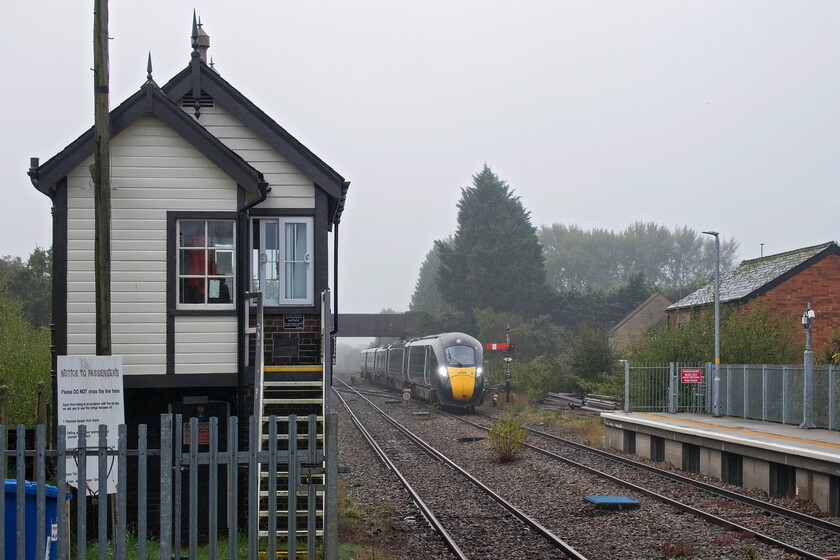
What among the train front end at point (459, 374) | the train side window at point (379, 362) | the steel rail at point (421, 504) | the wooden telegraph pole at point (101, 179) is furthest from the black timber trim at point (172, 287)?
the train side window at point (379, 362)

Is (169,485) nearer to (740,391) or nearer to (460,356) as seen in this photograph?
(740,391)

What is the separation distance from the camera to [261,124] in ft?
36.3

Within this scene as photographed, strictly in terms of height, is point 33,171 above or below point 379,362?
above

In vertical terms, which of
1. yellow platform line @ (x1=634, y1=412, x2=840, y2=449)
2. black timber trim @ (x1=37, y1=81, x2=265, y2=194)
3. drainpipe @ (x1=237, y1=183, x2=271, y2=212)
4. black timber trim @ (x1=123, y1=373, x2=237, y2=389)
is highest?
black timber trim @ (x1=37, y1=81, x2=265, y2=194)

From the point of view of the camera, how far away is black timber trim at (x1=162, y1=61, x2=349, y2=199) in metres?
10.8

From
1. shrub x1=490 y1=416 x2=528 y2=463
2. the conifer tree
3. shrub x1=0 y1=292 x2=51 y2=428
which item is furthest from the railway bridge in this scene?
shrub x1=0 y1=292 x2=51 y2=428

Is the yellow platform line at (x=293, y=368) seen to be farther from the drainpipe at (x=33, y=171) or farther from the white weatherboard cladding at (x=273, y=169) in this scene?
the drainpipe at (x=33, y=171)

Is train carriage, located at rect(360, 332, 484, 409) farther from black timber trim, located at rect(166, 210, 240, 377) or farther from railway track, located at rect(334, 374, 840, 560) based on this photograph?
black timber trim, located at rect(166, 210, 240, 377)

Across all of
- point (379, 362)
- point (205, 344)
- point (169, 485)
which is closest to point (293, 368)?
point (205, 344)

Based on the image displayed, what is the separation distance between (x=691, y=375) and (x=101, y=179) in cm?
1741

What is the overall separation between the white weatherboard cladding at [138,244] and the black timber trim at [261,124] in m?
1.01

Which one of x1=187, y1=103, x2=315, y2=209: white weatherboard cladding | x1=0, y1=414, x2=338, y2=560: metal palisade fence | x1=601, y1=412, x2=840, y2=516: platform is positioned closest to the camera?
x1=0, y1=414, x2=338, y2=560: metal palisade fence

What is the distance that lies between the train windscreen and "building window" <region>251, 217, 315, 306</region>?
1985 cm

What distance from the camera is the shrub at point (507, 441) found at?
1772cm
